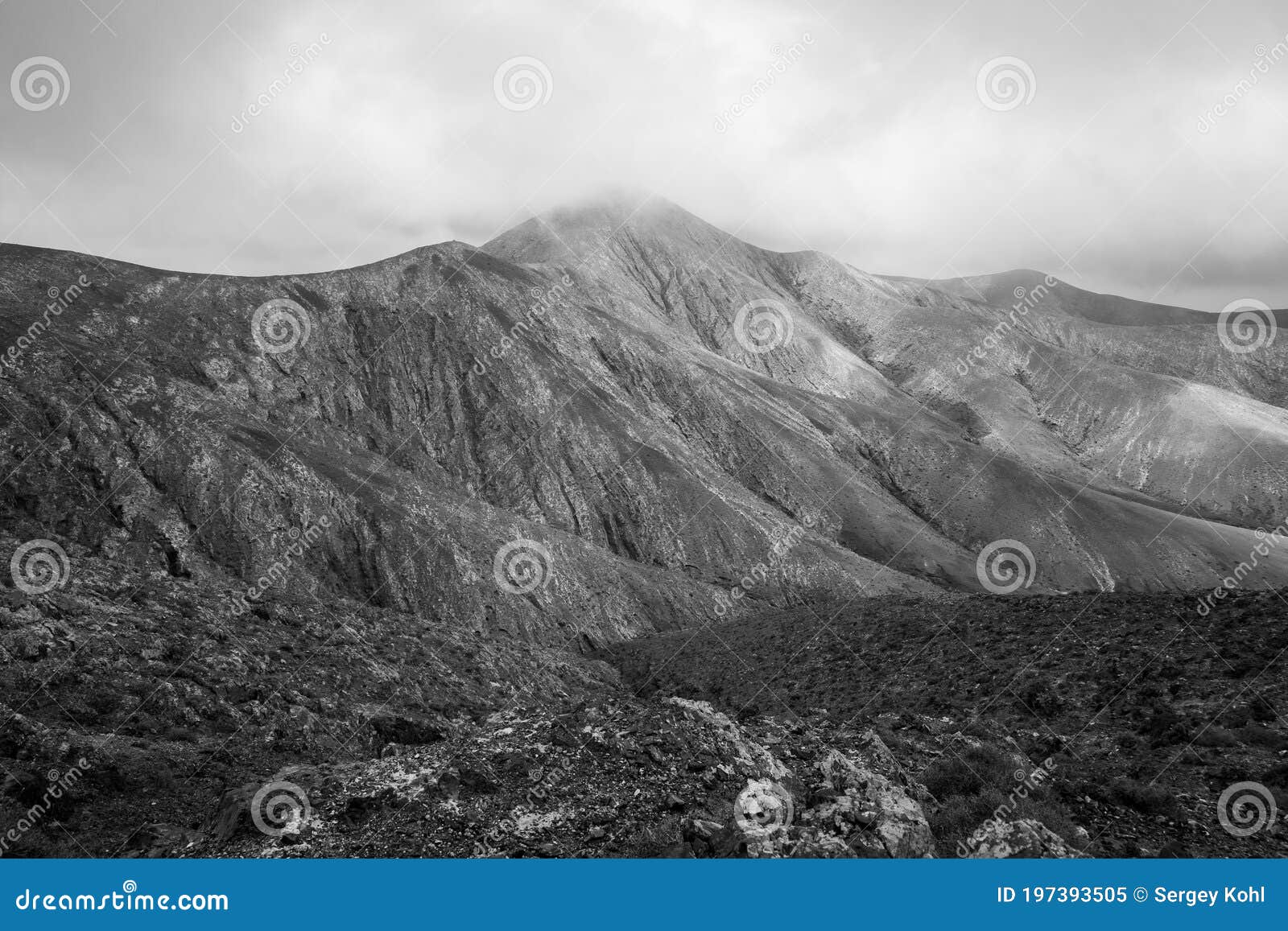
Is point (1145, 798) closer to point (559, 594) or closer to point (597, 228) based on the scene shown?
point (559, 594)

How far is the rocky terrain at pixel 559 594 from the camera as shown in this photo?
1120 centimetres

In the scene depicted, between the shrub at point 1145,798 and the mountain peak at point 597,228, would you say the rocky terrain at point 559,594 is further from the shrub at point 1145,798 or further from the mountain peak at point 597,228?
the mountain peak at point 597,228

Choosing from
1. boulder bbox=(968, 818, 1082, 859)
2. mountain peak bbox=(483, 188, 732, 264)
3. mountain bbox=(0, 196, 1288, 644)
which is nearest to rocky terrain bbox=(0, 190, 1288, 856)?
boulder bbox=(968, 818, 1082, 859)

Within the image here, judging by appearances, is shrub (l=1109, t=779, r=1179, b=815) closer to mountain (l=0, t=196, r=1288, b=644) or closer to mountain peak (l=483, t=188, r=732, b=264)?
mountain (l=0, t=196, r=1288, b=644)

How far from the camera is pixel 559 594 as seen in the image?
47875mm

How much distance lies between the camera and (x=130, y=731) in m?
15.5

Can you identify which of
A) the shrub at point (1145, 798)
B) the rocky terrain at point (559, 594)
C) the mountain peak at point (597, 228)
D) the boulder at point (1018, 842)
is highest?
the mountain peak at point (597, 228)

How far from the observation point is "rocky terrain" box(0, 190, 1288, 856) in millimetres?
11195

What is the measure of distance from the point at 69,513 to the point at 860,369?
11595 centimetres

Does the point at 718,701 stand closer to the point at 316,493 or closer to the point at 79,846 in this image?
the point at 79,846

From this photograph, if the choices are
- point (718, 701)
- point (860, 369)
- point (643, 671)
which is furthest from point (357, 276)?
point (860, 369)

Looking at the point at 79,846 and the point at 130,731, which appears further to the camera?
the point at 130,731

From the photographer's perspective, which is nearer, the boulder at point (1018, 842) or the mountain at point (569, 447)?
the boulder at point (1018, 842)

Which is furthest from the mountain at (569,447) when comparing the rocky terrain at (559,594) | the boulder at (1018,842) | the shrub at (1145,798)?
the shrub at (1145,798)
